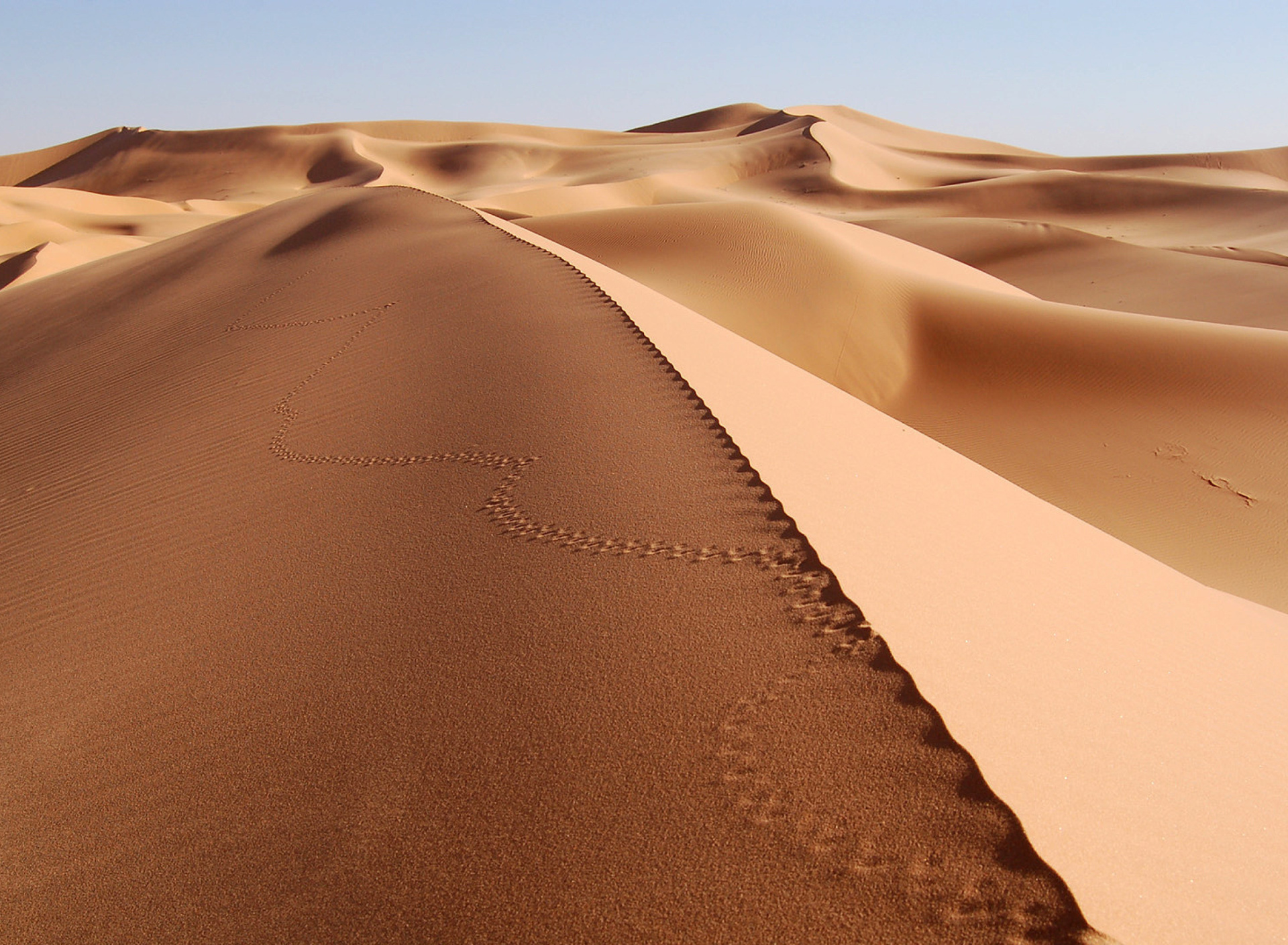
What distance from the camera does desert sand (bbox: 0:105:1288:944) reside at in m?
1.97

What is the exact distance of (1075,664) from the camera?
2809mm

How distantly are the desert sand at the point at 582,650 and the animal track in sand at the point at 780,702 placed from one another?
0.03 ft

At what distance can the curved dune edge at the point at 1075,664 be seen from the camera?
1.94 m

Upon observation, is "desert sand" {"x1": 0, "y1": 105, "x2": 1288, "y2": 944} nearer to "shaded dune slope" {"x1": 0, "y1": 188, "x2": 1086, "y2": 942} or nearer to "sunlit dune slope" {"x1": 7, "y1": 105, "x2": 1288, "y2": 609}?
"shaded dune slope" {"x1": 0, "y1": 188, "x2": 1086, "y2": 942}

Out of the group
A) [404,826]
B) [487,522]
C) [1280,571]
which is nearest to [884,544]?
[487,522]

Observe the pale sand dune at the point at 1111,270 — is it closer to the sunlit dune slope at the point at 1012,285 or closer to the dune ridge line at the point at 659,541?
the sunlit dune slope at the point at 1012,285

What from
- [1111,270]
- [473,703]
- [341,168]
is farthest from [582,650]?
[341,168]

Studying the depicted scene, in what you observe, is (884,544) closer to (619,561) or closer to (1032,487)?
(619,561)

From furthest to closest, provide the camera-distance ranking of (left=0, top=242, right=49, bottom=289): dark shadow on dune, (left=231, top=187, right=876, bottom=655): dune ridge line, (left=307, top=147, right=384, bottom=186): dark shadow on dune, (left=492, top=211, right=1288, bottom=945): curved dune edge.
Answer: (left=307, top=147, right=384, bottom=186): dark shadow on dune → (left=0, top=242, right=49, bottom=289): dark shadow on dune → (left=231, top=187, right=876, bottom=655): dune ridge line → (left=492, top=211, right=1288, bottom=945): curved dune edge

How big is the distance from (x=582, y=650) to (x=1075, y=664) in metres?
1.47

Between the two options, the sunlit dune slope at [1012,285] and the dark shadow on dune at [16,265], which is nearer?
the sunlit dune slope at [1012,285]

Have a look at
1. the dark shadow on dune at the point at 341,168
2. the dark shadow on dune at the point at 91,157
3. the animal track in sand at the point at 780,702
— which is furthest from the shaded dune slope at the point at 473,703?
the dark shadow on dune at the point at 91,157

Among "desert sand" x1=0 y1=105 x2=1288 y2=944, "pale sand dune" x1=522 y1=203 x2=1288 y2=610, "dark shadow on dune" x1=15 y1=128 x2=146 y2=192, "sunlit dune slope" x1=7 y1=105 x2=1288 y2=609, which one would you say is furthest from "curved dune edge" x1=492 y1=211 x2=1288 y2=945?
"dark shadow on dune" x1=15 y1=128 x2=146 y2=192

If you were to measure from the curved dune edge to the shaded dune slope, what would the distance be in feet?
0.53
